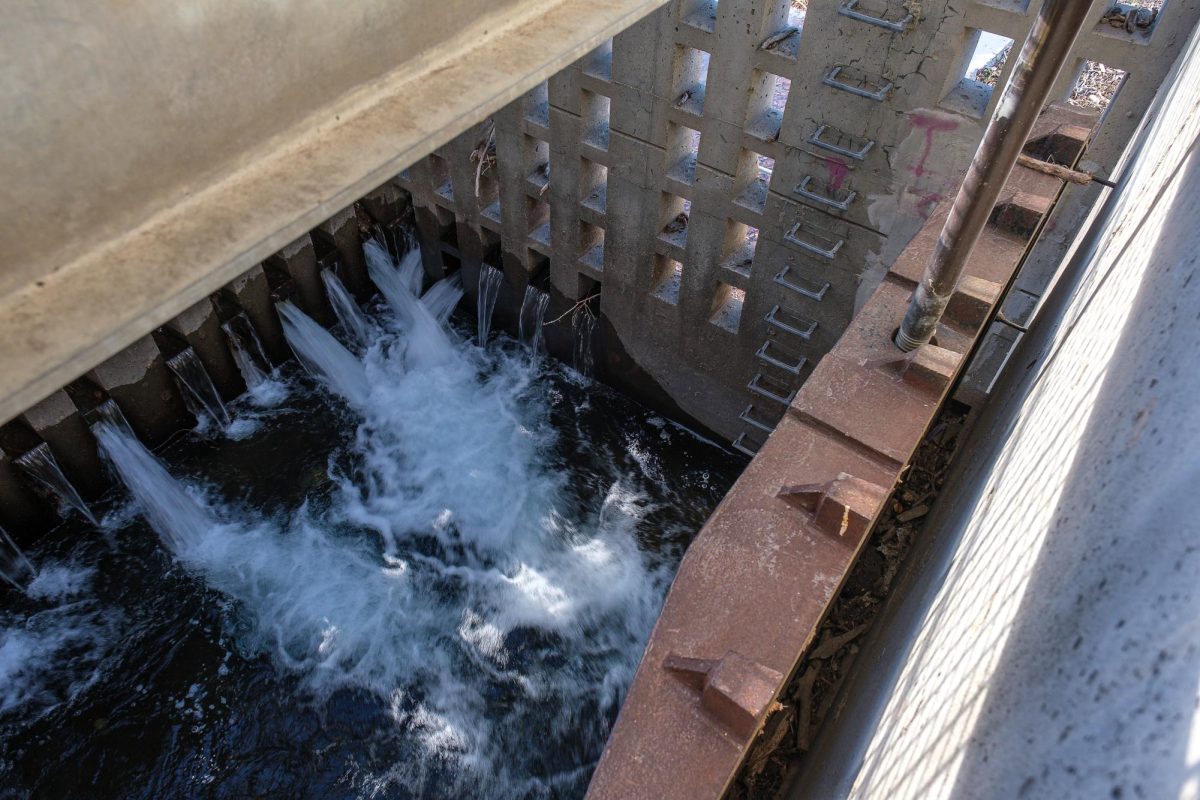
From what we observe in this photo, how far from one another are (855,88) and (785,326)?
2.64 metres

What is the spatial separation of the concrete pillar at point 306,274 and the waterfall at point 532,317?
294 centimetres

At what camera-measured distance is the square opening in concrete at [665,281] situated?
9.69 m

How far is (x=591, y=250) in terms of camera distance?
1021 cm

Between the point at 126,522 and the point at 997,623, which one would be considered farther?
the point at 126,522

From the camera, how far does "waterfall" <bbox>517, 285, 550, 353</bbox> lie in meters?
11.0

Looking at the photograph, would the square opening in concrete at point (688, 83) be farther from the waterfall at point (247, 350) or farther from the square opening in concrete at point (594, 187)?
the waterfall at point (247, 350)

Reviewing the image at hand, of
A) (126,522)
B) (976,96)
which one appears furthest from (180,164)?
(126,522)

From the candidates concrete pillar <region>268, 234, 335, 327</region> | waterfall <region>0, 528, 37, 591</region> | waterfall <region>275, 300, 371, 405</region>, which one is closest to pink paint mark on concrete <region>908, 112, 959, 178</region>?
concrete pillar <region>268, 234, 335, 327</region>

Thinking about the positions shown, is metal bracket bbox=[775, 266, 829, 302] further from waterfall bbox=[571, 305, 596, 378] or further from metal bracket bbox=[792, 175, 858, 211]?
waterfall bbox=[571, 305, 596, 378]

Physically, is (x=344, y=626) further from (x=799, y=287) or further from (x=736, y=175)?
(x=736, y=175)

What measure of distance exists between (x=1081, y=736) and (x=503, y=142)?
9.47 m

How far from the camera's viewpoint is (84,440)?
366 inches

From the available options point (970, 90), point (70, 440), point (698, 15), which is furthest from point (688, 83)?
point (70, 440)

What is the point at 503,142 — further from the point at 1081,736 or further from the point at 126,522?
the point at 1081,736
